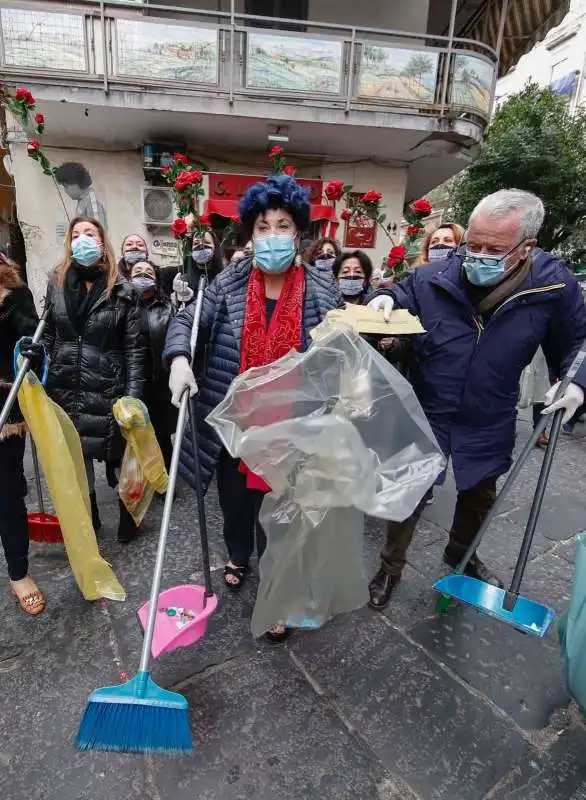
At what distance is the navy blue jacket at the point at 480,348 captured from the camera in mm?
1965

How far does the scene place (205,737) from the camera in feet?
5.30

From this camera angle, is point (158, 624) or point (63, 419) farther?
point (63, 419)

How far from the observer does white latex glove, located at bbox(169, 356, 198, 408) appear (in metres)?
1.75

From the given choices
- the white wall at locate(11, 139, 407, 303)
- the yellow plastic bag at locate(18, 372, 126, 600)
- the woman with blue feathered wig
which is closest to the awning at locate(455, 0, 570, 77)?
the white wall at locate(11, 139, 407, 303)

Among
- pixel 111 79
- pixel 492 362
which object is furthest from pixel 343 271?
pixel 111 79

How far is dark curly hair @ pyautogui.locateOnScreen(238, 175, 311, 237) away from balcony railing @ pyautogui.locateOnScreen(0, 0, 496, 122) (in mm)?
6170

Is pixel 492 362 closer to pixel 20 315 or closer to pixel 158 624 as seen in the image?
pixel 158 624

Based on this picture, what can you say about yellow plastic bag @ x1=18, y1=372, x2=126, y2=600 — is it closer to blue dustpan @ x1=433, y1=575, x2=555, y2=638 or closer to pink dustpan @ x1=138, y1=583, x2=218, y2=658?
pink dustpan @ x1=138, y1=583, x2=218, y2=658

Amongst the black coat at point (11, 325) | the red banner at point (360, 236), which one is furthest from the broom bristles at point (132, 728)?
the red banner at point (360, 236)

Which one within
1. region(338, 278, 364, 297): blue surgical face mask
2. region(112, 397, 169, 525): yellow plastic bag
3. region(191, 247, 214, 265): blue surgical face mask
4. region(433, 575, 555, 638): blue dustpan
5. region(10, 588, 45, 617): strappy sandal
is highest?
region(191, 247, 214, 265): blue surgical face mask

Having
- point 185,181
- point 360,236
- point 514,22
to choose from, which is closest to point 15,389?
point 185,181

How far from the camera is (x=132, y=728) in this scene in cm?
121

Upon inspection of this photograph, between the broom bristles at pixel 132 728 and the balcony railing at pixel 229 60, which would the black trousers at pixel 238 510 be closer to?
the broom bristles at pixel 132 728

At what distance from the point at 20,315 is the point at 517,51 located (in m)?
12.3
